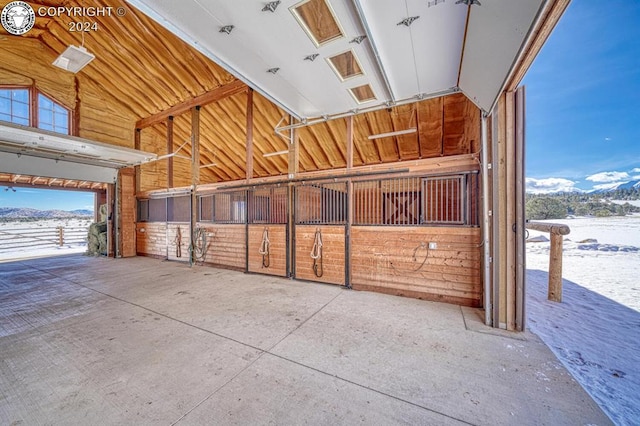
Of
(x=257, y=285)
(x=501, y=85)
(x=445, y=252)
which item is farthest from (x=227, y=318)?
(x=501, y=85)

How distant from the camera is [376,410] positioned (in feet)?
4.49

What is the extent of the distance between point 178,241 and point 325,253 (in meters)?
4.49

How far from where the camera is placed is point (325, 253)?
405 cm

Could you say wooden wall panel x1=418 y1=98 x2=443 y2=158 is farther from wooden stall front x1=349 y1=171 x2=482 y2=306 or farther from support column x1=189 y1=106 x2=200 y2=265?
support column x1=189 y1=106 x2=200 y2=265

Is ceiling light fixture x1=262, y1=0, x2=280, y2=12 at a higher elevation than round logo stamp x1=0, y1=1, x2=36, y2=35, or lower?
lower

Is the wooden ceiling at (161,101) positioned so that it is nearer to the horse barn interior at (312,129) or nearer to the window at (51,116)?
the horse barn interior at (312,129)

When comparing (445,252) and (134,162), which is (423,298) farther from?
(134,162)

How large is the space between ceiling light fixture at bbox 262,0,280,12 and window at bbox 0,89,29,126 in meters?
7.36

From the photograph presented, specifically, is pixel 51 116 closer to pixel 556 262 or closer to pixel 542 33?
pixel 542 33

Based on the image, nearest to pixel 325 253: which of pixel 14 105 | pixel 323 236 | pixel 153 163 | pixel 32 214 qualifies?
pixel 323 236

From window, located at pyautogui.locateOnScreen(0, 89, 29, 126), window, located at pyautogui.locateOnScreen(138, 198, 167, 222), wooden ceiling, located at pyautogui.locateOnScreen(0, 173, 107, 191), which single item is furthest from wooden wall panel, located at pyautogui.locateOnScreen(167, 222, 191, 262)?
wooden ceiling, located at pyautogui.locateOnScreen(0, 173, 107, 191)

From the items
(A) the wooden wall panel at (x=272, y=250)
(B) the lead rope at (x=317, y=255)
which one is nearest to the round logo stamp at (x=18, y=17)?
(A) the wooden wall panel at (x=272, y=250)

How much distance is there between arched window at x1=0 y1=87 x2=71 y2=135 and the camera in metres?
5.21

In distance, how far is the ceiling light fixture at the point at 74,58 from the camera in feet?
12.8
